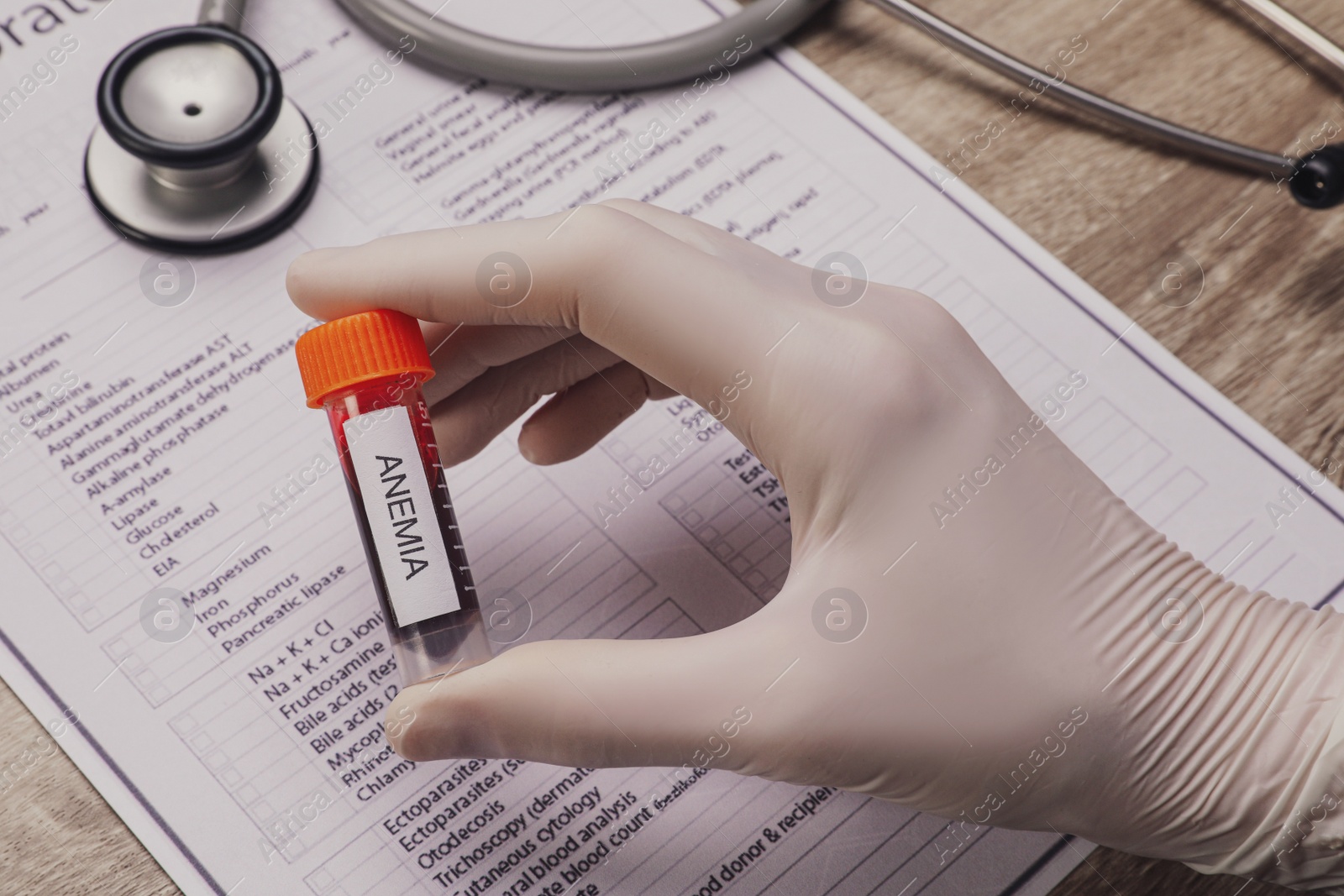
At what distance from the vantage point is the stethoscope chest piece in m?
0.59

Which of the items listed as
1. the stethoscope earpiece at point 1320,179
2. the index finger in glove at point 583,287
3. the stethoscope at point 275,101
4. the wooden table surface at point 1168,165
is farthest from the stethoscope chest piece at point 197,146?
the stethoscope earpiece at point 1320,179

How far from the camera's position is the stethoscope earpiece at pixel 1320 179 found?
602mm

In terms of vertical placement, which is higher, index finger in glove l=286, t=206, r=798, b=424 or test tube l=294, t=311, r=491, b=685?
index finger in glove l=286, t=206, r=798, b=424

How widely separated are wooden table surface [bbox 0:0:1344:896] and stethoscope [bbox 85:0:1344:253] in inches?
1.0

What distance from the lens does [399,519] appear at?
0.47 meters

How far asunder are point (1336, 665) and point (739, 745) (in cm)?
30

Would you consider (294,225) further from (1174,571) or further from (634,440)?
(1174,571)

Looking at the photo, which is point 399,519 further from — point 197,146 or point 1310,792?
point 1310,792

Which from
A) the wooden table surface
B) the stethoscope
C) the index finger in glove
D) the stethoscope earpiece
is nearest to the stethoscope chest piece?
the stethoscope

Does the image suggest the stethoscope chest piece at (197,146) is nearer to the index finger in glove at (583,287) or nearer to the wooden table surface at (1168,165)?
the index finger in glove at (583,287)

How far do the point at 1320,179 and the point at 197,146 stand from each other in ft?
2.23

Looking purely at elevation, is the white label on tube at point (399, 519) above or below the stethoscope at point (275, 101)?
below

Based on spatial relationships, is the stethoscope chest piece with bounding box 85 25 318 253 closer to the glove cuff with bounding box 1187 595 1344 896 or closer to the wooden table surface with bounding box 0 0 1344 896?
the wooden table surface with bounding box 0 0 1344 896

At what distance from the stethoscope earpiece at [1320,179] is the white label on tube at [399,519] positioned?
0.56 metres
